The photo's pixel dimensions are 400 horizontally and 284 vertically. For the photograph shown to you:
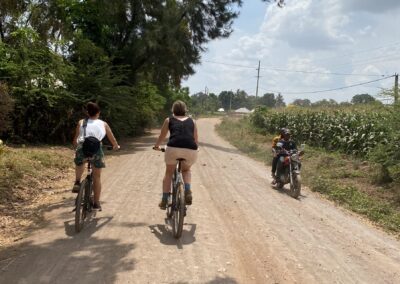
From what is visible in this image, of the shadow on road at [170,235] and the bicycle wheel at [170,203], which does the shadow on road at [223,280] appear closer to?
the shadow on road at [170,235]

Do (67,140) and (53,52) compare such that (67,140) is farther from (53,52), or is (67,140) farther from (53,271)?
(53,271)

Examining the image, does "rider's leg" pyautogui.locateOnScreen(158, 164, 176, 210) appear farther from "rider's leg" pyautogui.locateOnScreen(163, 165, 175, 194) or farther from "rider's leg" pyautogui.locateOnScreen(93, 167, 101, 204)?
"rider's leg" pyautogui.locateOnScreen(93, 167, 101, 204)

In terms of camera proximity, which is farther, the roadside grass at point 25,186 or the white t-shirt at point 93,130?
A: the roadside grass at point 25,186

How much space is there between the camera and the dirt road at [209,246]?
5570mm

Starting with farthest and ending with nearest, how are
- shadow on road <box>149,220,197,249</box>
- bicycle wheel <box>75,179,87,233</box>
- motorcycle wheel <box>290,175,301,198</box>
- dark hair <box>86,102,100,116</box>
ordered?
motorcycle wheel <box>290,175,301,198</box> → dark hair <box>86,102,100,116</box> → bicycle wheel <box>75,179,87,233</box> → shadow on road <box>149,220,197,249</box>

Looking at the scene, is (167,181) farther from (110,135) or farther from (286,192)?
(286,192)

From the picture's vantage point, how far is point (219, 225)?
784 cm

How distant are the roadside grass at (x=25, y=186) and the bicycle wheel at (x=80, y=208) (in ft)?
3.00

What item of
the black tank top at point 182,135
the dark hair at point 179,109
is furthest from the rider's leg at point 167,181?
the dark hair at point 179,109

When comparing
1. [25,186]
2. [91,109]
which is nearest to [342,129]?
[25,186]

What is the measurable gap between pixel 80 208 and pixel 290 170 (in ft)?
20.4

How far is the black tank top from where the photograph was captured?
273 inches

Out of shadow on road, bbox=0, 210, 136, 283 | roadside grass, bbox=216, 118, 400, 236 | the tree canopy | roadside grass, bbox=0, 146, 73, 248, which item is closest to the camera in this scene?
shadow on road, bbox=0, 210, 136, 283

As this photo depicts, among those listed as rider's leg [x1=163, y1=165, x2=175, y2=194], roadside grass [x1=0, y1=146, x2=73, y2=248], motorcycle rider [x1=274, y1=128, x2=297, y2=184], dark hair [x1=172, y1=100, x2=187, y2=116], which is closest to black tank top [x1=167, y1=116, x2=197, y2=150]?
dark hair [x1=172, y1=100, x2=187, y2=116]
